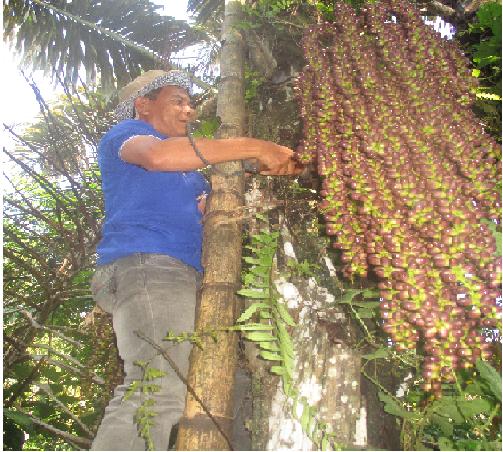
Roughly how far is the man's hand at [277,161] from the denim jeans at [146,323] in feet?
2.20

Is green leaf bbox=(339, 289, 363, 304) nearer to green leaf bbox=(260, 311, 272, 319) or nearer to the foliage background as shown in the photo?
the foliage background

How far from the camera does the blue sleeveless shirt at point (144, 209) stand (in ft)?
7.93

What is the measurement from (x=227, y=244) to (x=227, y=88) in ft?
3.65

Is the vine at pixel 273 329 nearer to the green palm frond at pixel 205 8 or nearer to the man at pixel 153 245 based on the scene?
the man at pixel 153 245

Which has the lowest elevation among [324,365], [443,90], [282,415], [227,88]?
[282,415]

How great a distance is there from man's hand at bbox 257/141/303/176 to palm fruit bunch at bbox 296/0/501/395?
1.02 feet

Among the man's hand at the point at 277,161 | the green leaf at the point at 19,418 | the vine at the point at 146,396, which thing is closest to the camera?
the vine at the point at 146,396

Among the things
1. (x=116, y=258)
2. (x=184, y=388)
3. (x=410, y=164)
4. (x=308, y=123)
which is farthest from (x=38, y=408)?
Result: (x=410, y=164)

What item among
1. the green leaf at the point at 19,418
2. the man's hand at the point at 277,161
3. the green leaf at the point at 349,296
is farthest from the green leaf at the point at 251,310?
the green leaf at the point at 19,418

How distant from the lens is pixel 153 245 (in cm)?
238

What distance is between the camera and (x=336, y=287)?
7.86 feet

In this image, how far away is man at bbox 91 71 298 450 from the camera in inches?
79.0

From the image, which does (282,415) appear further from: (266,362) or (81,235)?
(81,235)

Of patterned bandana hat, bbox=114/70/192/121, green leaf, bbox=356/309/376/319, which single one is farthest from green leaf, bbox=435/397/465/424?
patterned bandana hat, bbox=114/70/192/121
